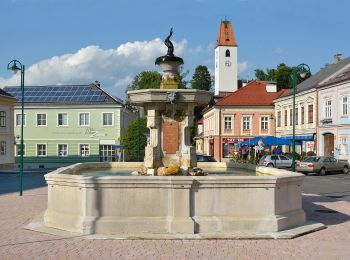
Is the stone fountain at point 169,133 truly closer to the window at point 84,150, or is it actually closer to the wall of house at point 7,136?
the wall of house at point 7,136

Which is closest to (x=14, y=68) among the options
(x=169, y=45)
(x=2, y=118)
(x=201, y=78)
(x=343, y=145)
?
(x=169, y=45)

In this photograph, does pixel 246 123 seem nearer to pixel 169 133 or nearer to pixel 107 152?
pixel 107 152

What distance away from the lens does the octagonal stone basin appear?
9.75m

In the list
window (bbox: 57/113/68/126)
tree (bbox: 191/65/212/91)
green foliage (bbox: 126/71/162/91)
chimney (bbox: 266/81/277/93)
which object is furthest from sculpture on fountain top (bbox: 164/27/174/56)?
tree (bbox: 191/65/212/91)

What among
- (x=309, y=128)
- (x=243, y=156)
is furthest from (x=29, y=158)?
(x=309, y=128)

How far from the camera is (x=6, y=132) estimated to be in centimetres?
4291

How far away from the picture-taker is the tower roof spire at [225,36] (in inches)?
3366

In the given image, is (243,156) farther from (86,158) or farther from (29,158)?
(29,158)

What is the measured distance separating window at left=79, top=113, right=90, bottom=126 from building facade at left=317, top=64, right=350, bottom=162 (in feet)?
74.1

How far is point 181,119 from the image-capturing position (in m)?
13.0

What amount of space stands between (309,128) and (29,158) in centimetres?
2800

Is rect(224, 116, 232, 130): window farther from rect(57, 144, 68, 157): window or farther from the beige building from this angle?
the beige building

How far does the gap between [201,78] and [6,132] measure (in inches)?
2523

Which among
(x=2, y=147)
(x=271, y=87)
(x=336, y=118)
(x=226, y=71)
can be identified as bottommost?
(x=2, y=147)
